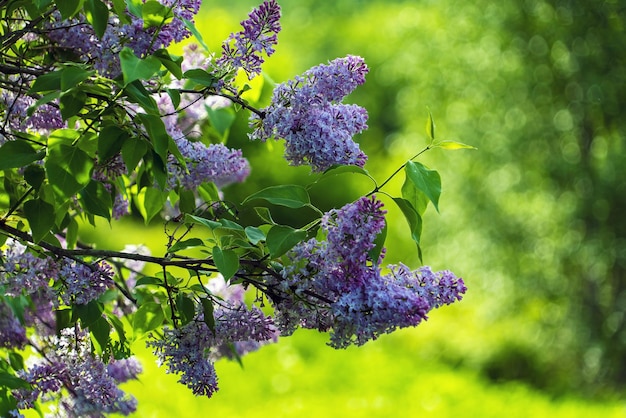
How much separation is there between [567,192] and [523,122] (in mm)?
584

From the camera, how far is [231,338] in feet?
5.24

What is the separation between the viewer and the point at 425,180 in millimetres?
1365

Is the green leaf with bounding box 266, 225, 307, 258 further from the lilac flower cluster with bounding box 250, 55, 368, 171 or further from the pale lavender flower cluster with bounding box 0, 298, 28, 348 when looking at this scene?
the pale lavender flower cluster with bounding box 0, 298, 28, 348

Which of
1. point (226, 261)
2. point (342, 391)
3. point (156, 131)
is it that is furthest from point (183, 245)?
point (342, 391)

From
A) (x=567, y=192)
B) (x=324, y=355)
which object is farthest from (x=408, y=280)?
(x=324, y=355)

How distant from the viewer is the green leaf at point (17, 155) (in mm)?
1379

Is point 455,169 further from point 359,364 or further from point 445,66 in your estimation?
point 359,364

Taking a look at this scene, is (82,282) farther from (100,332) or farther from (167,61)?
(167,61)

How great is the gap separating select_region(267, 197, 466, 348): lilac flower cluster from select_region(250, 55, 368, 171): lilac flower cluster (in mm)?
128

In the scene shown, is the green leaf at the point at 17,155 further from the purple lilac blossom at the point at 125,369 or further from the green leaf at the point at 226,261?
the purple lilac blossom at the point at 125,369

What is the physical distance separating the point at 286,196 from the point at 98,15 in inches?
15.2

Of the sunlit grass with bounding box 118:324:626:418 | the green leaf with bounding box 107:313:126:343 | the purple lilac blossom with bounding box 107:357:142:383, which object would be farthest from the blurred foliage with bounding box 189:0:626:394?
the green leaf with bounding box 107:313:126:343

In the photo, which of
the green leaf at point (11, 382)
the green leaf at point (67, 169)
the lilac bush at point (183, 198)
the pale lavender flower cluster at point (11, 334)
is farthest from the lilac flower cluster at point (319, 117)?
the pale lavender flower cluster at point (11, 334)

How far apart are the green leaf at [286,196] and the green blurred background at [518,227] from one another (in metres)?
4.36
